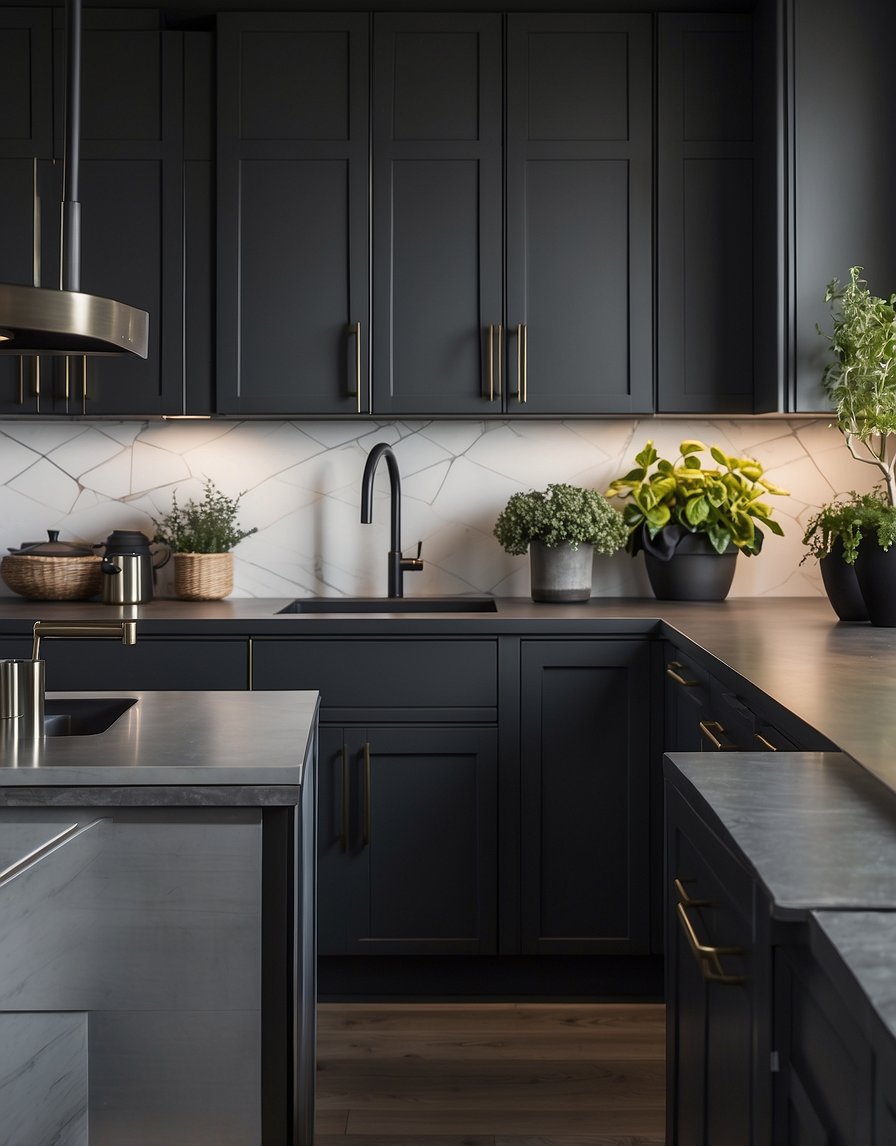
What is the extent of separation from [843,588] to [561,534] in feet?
2.41

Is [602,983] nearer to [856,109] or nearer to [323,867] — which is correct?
[323,867]

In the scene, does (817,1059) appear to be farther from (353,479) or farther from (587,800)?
(353,479)

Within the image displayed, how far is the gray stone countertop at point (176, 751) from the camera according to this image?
4.08 feet

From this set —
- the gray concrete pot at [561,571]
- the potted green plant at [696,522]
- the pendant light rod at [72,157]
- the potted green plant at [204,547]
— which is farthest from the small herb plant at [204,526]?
the pendant light rod at [72,157]

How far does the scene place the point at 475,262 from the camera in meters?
2.93

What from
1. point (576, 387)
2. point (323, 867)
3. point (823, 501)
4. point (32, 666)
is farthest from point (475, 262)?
point (32, 666)

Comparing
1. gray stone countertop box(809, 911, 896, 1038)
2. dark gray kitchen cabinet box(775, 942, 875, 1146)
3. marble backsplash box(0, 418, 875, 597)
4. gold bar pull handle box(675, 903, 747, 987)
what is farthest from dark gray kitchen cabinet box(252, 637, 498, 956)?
gray stone countertop box(809, 911, 896, 1038)

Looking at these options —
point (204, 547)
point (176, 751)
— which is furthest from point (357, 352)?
point (176, 751)

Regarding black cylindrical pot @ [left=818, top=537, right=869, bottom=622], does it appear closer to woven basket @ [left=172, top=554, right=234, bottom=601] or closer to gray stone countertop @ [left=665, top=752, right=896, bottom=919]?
gray stone countertop @ [left=665, top=752, right=896, bottom=919]

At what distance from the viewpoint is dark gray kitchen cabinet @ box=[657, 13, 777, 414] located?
2908 millimetres

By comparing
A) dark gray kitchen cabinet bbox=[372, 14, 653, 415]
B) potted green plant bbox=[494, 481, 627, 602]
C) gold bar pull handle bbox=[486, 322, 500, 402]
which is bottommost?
potted green plant bbox=[494, 481, 627, 602]

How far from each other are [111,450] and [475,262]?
123cm

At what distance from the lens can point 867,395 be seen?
268 centimetres

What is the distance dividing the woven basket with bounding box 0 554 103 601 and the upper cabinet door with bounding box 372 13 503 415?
37.0 inches
